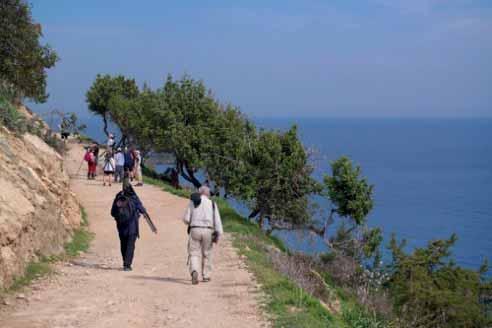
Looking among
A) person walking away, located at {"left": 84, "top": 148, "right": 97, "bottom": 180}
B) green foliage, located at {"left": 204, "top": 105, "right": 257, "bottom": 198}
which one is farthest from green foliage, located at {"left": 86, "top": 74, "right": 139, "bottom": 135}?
person walking away, located at {"left": 84, "top": 148, "right": 97, "bottom": 180}

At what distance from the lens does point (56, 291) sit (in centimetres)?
1022

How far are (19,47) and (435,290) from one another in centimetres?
1782

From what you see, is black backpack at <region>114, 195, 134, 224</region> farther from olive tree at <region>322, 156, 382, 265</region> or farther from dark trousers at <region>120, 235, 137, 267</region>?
olive tree at <region>322, 156, 382, 265</region>

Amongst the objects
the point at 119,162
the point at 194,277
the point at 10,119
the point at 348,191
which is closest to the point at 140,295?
the point at 194,277

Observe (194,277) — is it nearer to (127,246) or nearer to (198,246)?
(198,246)

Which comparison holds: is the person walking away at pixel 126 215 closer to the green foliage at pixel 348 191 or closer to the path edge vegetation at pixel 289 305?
the path edge vegetation at pixel 289 305

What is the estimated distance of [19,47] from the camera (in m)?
25.2

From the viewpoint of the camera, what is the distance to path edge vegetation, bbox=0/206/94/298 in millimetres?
10180

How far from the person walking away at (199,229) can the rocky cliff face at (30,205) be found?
274cm

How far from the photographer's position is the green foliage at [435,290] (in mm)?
22031

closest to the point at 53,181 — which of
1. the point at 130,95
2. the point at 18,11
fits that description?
the point at 18,11

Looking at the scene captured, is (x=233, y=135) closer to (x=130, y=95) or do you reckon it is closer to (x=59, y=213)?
(x=59, y=213)

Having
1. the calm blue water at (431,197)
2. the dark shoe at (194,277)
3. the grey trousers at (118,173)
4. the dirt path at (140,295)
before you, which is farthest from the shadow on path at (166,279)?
the grey trousers at (118,173)

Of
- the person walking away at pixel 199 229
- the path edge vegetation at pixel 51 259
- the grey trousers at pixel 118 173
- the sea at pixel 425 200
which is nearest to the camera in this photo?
the path edge vegetation at pixel 51 259
